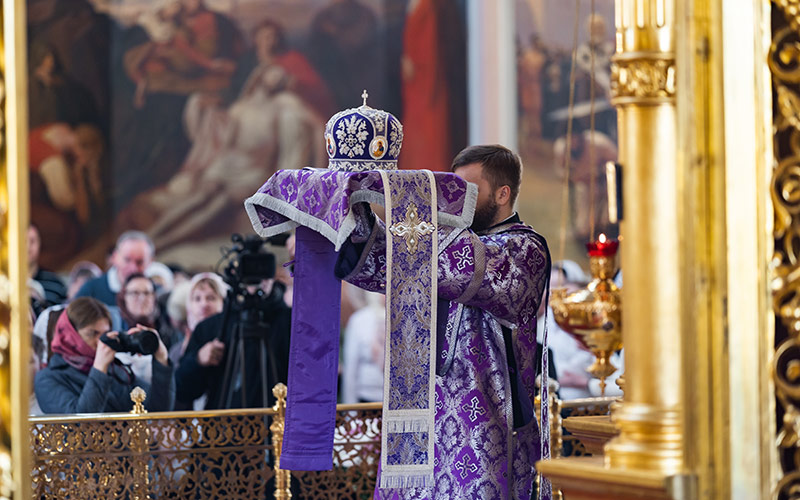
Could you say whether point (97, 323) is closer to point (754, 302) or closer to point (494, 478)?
point (494, 478)

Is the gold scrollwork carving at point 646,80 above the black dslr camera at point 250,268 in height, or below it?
above

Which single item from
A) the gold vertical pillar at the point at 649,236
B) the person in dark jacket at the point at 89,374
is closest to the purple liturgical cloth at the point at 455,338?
the gold vertical pillar at the point at 649,236

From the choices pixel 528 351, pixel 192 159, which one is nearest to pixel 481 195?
pixel 528 351

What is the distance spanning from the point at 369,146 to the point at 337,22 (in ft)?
31.1

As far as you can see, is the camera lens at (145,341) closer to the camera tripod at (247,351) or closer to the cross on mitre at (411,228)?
the camera tripod at (247,351)

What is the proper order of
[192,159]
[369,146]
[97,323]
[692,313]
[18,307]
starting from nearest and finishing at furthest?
[18,307] → [692,313] → [369,146] → [97,323] → [192,159]

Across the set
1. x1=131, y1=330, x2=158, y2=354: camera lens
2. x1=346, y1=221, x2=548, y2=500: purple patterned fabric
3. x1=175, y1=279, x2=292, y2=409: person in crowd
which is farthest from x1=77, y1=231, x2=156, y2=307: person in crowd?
x1=346, y1=221, x2=548, y2=500: purple patterned fabric

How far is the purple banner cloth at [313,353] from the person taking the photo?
4.18 metres

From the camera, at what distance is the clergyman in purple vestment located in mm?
4129

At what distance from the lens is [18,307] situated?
9.04 ft

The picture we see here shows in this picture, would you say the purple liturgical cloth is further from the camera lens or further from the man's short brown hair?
the camera lens

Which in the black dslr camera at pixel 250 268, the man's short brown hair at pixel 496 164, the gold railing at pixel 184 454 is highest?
the man's short brown hair at pixel 496 164

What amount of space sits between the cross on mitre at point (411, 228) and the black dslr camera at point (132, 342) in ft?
6.83

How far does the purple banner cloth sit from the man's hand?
200 cm
